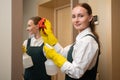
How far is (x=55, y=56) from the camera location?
1214mm

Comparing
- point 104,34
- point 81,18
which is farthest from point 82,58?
point 104,34

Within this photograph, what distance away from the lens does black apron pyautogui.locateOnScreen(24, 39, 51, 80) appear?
1292mm

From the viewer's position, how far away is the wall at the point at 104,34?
1.67 meters

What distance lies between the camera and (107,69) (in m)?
1.69

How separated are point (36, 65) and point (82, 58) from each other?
354 mm
